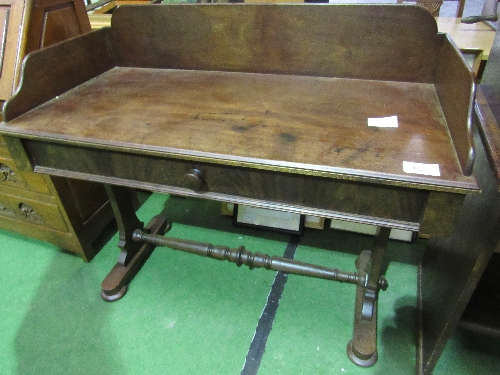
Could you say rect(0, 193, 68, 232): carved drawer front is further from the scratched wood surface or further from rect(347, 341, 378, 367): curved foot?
rect(347, 341, 378, 367): curved foot

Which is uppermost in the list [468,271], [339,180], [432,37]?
[432,37]

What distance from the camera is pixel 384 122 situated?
3.25ft

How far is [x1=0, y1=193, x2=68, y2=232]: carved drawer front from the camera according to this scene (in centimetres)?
163

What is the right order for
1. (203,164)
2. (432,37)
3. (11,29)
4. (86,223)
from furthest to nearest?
(86,223) → (11,29) → (432,37) → (203,164)

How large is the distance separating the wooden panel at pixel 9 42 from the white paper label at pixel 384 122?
1.27 metres

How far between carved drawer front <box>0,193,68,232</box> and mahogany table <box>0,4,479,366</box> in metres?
0.30

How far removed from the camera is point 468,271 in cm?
98

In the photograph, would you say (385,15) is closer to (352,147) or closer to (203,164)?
(352,147)

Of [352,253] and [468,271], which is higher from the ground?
[468,271]

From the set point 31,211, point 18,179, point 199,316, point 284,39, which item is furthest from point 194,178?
point 31,211

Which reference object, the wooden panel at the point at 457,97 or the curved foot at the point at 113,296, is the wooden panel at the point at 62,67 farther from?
the wooden panel at the point at 457,97

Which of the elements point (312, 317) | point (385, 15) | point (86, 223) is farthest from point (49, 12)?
point (312, 317)

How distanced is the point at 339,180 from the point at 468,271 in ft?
1.55

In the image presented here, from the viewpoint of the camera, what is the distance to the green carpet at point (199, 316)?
4.45 ft
